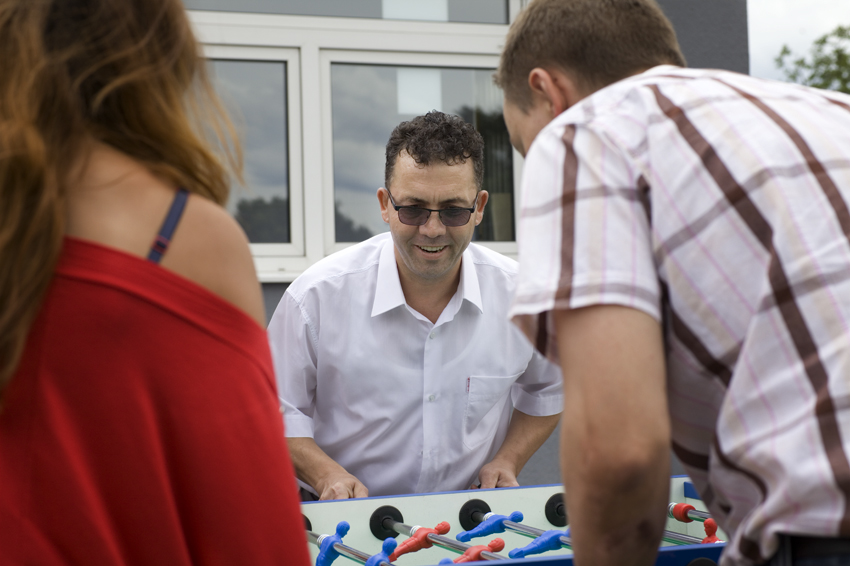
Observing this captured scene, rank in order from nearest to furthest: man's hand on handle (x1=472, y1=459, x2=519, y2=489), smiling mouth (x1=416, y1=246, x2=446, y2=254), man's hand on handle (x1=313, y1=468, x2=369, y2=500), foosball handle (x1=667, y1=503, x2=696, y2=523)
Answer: foosball handle (x1=667, y1=503, x2=696, y2=523) < man's hand on handle (x1=313, y1=468, x2=369, y2=500) < man's hand on handle (x1=472, y1=459, x2=519, y2=489) < smiling mouth (x1=416, y1=246, x2=446, y2=254)

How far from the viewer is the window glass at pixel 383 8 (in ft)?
13.1

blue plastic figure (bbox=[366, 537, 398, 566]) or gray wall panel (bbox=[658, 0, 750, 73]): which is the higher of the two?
gray wall panel (bbox=[658, 0, 750, 73])

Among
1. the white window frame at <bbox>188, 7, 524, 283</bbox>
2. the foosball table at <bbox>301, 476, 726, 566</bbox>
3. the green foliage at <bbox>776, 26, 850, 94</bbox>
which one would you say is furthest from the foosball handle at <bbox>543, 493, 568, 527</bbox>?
the green foliage at <bbox>776, 26, 850, 94</bbox>

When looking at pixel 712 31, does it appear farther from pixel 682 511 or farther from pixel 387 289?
pixel 682 511

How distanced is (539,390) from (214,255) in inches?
83.1

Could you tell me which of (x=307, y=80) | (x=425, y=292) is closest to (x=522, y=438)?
(x=425, y=292)

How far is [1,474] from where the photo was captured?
732 millimetres

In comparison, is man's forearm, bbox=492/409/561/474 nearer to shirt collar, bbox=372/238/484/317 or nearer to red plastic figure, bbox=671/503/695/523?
shirt collar, bbox=372/238/484/317

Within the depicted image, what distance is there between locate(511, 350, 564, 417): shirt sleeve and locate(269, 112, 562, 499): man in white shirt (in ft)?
0.12

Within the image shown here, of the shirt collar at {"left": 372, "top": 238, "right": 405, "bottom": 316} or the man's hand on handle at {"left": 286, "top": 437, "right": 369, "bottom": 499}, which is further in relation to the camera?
the shirt collar at {"left": 372, "top": 238, "right": 405, "bottom": 316}

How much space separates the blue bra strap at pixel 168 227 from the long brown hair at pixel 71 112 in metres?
0.02

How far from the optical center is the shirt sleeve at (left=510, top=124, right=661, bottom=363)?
884 mm

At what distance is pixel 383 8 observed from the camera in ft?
13.7

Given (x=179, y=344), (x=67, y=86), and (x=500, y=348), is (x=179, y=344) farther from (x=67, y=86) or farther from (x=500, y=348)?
(x=500, y=348)
